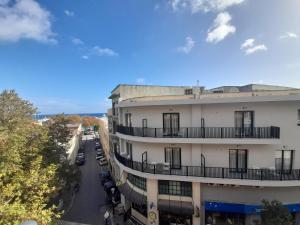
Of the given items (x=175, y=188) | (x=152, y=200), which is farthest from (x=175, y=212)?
(x=152, y=200)

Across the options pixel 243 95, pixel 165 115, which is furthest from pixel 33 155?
pixel 243 95

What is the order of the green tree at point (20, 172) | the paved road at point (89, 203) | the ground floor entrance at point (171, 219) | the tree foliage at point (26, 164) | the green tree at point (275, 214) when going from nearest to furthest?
1. the green tree at point (20, 172)
2. the tree foliage at point (26, 164)
3. the green tree at point (275, 214)
4. the ground floor entrance at point (171, 219)
5. the paved road at point (89, 203)

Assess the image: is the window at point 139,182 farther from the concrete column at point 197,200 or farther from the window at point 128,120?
the window at point 128,120

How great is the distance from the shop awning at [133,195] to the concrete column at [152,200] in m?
0.64

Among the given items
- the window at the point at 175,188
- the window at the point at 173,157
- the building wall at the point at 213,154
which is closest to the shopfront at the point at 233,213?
the window at the point at 175,188

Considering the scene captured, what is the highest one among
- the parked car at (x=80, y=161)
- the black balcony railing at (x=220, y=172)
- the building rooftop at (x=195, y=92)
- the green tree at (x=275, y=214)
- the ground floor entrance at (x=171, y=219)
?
the building rooftop at (x=195, y=92)

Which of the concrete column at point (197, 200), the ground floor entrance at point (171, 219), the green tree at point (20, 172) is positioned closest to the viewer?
the green tree at point (20, 172)

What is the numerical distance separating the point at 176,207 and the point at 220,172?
189 inches

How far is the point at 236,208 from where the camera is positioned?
15086 millimetres

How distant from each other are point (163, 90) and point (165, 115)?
27.4ft

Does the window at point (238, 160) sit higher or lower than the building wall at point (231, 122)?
lower

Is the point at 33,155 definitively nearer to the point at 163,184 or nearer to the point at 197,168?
the point at 163,184

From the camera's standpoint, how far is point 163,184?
17.3m

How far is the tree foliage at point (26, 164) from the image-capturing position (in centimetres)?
991
